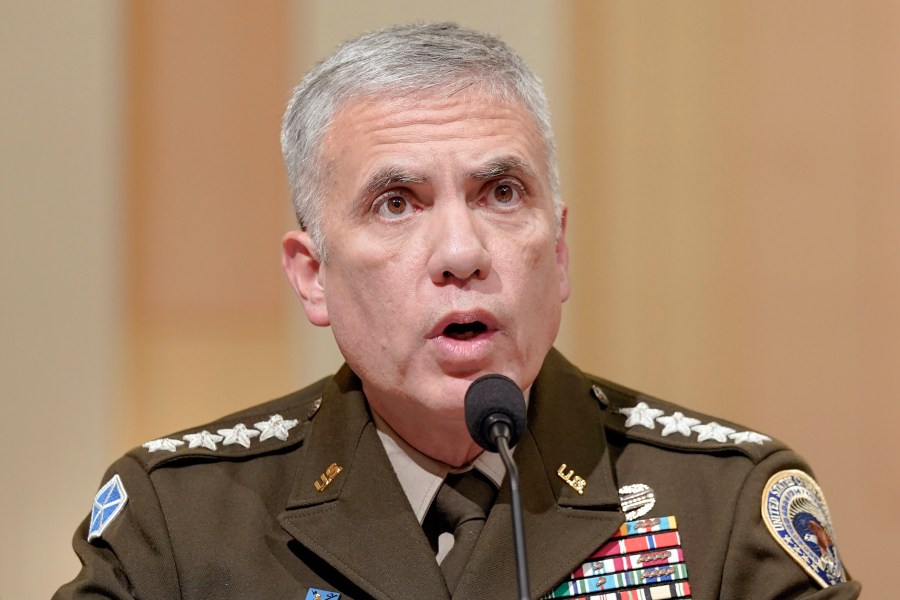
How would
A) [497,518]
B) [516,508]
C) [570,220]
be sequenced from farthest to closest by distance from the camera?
[570,220]
[497,518]
[516,508]

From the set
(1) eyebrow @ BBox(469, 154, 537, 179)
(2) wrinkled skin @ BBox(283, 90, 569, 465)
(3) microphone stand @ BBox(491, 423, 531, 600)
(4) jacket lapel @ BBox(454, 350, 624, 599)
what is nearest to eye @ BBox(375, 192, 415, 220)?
(2) wrinkled skin @ BBox(283, 90, 569, 465)

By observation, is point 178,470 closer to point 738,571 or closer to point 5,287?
point 738,571

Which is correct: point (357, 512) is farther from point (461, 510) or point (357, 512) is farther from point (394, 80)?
point (394, 80)

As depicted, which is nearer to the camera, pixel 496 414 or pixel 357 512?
pixel 496 414

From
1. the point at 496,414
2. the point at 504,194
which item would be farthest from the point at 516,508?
the point at 504,194

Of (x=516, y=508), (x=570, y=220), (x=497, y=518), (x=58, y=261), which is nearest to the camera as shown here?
(x=516, y=508)

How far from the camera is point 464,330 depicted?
6.96ft

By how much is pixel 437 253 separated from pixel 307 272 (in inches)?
16.7

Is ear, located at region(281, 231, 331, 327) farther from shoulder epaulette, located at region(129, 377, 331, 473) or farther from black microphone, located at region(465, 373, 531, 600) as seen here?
black microphone, located at region(465, 373, 531, 600)

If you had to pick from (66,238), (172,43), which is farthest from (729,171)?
(66,238)

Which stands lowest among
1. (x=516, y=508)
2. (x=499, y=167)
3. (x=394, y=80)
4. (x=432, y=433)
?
Answer: (x=432, y=433)

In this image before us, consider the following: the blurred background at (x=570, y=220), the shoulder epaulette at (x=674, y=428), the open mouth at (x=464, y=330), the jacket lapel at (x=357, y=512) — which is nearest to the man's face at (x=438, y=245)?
the open mouth at (x=464, y=330)

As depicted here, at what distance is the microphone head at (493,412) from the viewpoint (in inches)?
69.4

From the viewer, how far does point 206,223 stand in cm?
377
